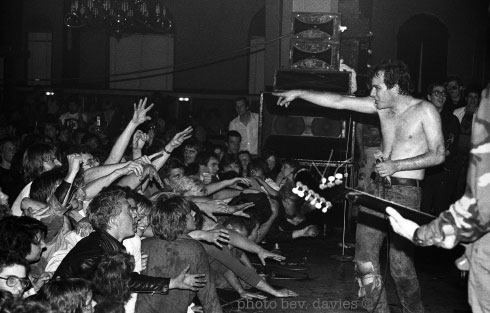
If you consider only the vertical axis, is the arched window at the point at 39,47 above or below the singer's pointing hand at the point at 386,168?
above

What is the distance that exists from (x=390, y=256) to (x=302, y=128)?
5.53 metres

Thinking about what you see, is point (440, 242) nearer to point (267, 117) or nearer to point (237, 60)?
point (267, 117)

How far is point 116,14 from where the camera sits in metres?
16.9

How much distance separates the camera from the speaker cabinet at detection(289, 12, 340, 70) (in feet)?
37.0

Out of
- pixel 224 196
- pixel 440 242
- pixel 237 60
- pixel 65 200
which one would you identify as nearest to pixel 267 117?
pixel 224 196

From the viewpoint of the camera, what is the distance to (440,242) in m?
3.31

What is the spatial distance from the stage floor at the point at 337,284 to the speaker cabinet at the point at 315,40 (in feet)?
9.65

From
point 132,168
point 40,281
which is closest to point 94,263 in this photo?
point 40,281

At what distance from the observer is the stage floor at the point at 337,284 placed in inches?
263

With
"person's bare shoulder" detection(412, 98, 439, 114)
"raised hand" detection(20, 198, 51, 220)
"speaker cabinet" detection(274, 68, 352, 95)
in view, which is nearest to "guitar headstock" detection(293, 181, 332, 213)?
"person's bare shoulder" detection(412, 98, 439, 114)

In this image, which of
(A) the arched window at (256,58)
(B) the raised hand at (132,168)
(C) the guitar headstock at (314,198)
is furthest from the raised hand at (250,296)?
(A) the arched window at (256,58)

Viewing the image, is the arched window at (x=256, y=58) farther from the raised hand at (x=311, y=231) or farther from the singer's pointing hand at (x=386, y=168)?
the singer's pointing hand at (x=386, y=168)

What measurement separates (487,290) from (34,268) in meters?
3.29

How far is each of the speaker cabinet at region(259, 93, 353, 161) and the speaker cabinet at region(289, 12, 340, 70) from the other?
66cm
